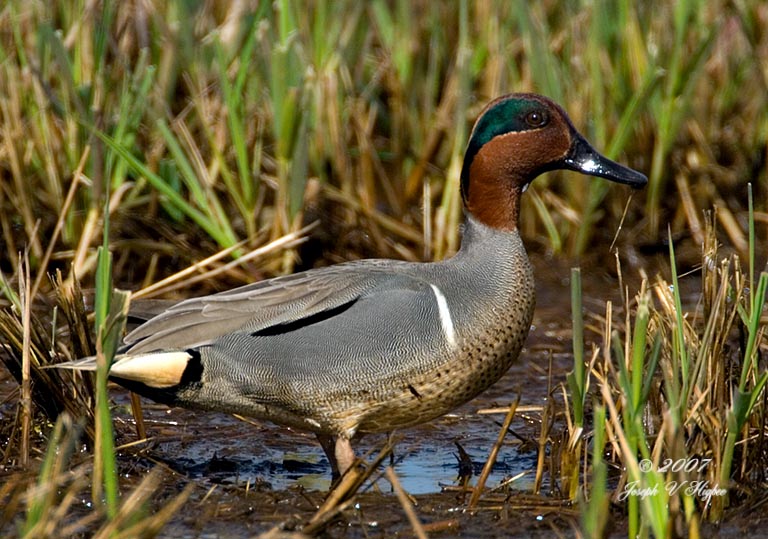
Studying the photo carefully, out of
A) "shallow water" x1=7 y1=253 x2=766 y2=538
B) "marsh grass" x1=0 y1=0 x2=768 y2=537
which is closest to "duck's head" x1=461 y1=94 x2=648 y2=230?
"shallow water" x1=7 y1=253 x2=766 y2=538

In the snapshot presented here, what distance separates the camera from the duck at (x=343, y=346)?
377 cm

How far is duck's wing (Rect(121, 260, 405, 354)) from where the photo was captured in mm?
3875

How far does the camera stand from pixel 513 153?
164 inches

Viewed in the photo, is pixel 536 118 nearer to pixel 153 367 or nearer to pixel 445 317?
pixel 445 317

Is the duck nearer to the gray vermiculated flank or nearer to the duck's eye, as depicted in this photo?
the gray vermiculated flank

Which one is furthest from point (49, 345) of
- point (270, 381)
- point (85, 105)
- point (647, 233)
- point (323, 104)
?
point (647, 233)

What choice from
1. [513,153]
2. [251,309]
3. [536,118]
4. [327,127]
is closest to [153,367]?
[251,309]

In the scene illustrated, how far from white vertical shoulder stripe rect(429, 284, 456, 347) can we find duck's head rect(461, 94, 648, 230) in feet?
1.32

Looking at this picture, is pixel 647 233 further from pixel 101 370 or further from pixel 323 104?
pixel 101 370

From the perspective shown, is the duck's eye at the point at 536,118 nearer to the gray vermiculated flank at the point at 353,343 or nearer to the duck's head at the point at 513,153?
the duck's head at the point at 513,153

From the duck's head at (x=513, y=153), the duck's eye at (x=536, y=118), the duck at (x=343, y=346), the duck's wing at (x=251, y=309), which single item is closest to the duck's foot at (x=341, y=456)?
the duck at (x=343, y=346)

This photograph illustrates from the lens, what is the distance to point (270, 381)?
382cm

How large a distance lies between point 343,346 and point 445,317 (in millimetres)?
313

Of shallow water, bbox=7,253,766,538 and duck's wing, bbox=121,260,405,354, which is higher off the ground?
duck's wing, bbox=121,260,405,354
